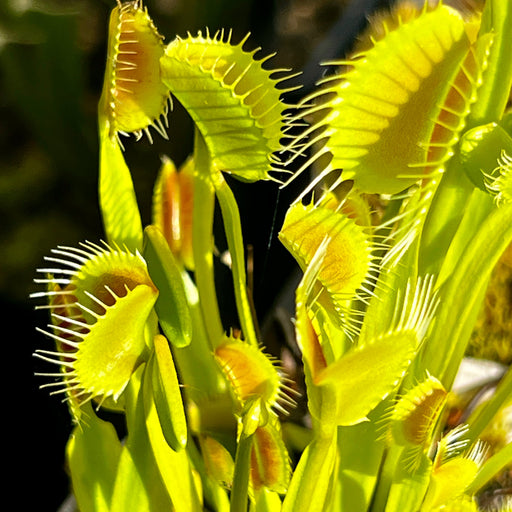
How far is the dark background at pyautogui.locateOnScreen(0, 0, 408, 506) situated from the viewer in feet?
2.64

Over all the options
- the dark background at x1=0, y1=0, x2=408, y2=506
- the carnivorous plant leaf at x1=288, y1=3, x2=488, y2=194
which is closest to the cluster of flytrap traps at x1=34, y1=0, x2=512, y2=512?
the carnivorous plant leaf at x1=288, y1=3, x2=488, y2=194

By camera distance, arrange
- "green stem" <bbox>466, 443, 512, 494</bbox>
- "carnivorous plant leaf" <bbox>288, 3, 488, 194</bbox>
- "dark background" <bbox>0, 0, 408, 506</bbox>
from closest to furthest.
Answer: "carnivorous plant leaf" <bbox>288, 3, 488, 194</bbox> < "green stem" <bbox>466, 443, 512, 494</bbox> < "dark background" <bbox>0, 0, 408, 506</bbox>

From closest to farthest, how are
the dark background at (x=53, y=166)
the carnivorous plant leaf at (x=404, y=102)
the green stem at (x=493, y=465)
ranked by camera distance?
the carnivorous plant leaf at (x=404, y=102)
the green stem at (x=493, y=465)
the dark background at (x=53, y=166)

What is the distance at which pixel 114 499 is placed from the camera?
36 centimetres

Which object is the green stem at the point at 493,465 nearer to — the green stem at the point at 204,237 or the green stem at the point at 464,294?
the green stem at the point at 464,294

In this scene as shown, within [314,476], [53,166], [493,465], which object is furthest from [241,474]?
[53,166]

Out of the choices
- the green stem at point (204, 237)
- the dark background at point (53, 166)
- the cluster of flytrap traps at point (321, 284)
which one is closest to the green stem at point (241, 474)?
the cluster of flytrap traps at point (321, 284)

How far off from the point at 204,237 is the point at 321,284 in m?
0.11

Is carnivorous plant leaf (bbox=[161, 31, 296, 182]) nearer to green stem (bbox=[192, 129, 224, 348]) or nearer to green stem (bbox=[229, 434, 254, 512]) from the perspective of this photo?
green stem (bbox=[192, 129, 224, 348])

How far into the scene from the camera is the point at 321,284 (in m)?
0.32

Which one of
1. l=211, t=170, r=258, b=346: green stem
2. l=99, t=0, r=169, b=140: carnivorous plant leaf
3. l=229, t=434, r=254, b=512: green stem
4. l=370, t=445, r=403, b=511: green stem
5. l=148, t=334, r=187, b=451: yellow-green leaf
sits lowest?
l=370, t=445, r=403, b=511: green stem

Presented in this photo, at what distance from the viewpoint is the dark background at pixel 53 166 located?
805 mm

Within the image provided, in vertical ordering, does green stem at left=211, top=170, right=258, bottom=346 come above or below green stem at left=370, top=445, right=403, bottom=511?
above

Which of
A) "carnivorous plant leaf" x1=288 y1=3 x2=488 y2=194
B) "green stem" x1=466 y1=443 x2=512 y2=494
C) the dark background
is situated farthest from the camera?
the dark background
